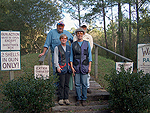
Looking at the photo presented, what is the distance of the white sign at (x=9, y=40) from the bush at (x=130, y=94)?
250 centimetres

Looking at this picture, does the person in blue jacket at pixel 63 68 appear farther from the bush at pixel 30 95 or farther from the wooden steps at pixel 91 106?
the bush at pixel 30 95

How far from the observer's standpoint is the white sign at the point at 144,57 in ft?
11.7

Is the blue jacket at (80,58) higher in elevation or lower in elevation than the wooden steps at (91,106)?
higher

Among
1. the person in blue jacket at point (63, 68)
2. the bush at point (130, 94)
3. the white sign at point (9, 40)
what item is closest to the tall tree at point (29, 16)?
the white sign at point (9, 40)

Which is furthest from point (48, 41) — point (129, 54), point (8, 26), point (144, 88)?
point (8, 26)

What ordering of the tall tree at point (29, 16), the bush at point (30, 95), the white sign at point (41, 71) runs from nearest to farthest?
the bush at point (30, 95) → the white sign at point (41, 71) → the tall tree at point (29, 16)

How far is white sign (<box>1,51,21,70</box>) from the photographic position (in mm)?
3656

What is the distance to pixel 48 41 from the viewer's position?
4020 millimetres

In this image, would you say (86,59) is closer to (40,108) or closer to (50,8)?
(40,108)

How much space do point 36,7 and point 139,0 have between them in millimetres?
15990

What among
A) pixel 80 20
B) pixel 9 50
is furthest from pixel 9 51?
pixel 80 20

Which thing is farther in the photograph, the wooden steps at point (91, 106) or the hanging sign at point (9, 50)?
the hanging sign at point (9, 50)

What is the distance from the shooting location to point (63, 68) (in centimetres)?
355

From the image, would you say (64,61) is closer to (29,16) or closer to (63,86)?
(63,86)
